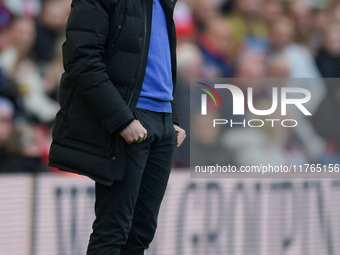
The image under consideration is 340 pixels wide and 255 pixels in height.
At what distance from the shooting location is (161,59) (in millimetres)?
2254

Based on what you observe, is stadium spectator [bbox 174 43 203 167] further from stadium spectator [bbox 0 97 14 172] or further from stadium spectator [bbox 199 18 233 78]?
stadium spectator [bbox 0 97 14 172]

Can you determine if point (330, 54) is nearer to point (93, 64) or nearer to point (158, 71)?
point (158, 71)

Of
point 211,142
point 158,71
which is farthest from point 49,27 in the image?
point 158,71

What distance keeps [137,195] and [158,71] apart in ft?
1.69

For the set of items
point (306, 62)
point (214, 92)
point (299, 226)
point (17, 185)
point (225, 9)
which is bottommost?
point (299, 226)

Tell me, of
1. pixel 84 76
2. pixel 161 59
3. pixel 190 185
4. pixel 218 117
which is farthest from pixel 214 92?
pixel 84 76

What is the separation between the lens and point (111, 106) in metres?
2.01

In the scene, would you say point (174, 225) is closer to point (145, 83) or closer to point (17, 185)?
point (17, 185)

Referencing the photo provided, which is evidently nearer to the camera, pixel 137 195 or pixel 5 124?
pixel 137 195

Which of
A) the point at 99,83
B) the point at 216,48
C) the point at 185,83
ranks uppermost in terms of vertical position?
the point at 216,48

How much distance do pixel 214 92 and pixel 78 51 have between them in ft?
9.48

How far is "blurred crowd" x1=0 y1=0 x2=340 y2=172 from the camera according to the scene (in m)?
4.42

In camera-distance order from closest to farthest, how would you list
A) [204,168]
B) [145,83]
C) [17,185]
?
[145,83] → [17,185] → [204,168]

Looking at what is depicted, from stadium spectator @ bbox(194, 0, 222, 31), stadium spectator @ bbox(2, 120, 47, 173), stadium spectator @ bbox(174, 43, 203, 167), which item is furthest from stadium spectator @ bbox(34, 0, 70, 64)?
stadium spectator @ bbox(194, 0, 222, 31)
